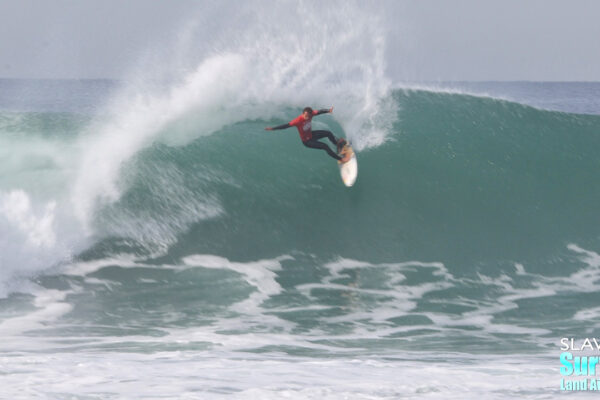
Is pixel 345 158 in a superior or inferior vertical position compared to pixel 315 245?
superior

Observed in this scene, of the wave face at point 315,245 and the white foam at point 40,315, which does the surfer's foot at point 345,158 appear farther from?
the white foam at point 40,315

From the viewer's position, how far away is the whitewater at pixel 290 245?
573cm

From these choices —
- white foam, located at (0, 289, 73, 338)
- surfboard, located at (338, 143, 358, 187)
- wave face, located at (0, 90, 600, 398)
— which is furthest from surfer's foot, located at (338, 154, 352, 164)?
white foam, located at (0, 289, 73, 338)

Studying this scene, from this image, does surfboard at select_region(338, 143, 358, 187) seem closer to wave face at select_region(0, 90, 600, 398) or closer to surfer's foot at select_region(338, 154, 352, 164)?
surfer's foot at select_region(338, 154, 352, 164)

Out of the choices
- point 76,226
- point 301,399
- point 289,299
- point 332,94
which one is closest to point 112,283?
point 76,226

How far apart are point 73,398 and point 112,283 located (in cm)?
375

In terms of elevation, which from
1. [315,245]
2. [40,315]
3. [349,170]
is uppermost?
[349,170]

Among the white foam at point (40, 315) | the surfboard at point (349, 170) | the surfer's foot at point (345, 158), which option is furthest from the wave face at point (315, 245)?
the surfer's foot at point (345, 158)

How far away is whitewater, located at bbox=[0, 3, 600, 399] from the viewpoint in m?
5.73

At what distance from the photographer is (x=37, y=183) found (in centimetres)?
1048

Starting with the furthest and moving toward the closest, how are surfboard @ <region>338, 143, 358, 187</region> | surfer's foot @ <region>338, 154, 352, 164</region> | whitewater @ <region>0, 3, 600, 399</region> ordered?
1. surfboard @ <region>338, 143, 358, 187</region>
2. surfer's foot @ <region>338, 154, 352, 164</region>
3. whitewater @ <region>0, 3, 600, 399</region>

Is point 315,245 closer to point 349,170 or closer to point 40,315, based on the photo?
point 349,170

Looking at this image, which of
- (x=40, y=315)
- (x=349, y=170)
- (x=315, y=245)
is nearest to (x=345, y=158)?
(x=349, y=170)

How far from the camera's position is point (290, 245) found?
388 inches
